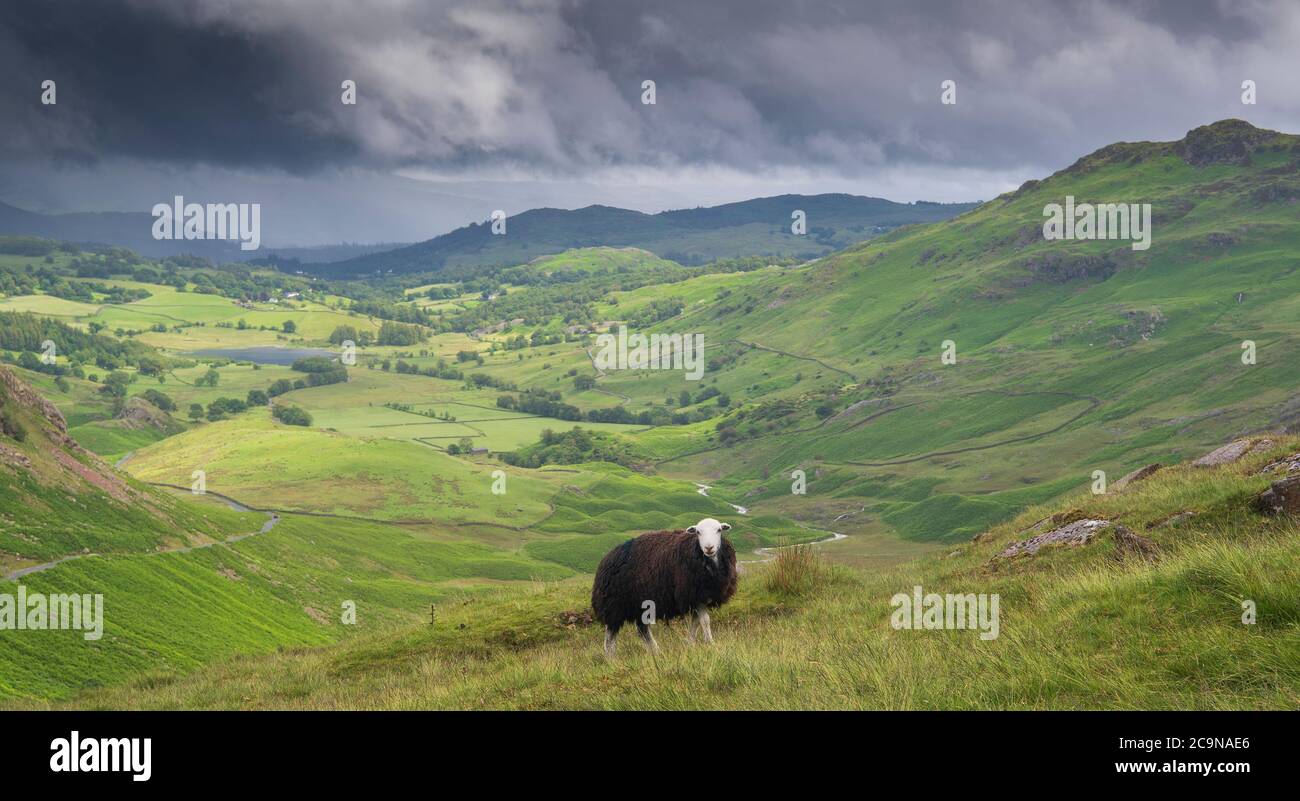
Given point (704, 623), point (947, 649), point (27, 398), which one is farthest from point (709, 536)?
point (27, 398)

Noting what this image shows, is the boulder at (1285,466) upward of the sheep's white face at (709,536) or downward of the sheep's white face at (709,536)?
upward

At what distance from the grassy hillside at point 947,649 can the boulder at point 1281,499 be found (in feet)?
1.09

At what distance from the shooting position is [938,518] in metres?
181

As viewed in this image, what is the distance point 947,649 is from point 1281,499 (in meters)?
11.1

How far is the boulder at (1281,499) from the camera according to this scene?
19.2 m

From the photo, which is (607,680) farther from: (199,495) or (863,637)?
(199,495)

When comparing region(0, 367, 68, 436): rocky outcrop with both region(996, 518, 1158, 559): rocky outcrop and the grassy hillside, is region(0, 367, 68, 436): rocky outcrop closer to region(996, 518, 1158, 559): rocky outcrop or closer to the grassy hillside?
the grassy hillside

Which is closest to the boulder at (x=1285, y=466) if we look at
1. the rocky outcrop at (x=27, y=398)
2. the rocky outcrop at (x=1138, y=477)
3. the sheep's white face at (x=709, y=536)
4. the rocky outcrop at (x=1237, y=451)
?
the rocky outcrop at (x=1237, y=451)

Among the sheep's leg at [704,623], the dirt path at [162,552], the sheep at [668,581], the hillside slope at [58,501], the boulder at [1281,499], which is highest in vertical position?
the boulder at [1281,499]

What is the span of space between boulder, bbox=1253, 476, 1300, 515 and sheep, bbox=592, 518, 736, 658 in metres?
11.6

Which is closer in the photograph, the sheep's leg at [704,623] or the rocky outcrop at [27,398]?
the sheep's leg at [704,623]

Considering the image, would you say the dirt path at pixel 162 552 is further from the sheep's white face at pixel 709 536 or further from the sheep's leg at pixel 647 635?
the sheep's white face at pixel 709 536
